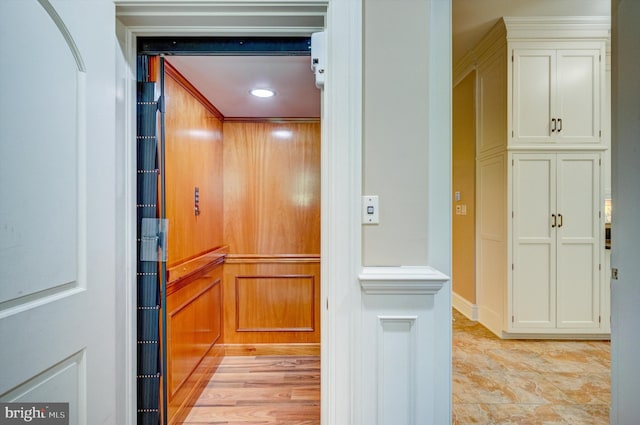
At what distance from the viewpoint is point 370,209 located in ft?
3.44

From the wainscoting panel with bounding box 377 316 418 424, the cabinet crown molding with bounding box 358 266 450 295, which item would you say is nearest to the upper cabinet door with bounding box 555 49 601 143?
the cabinet crown molding with bounding box 358 266 450 295

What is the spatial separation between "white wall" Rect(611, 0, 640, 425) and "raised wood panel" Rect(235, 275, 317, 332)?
2074 mm

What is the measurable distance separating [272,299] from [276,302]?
0.05 m

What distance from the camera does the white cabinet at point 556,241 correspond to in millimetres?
2846

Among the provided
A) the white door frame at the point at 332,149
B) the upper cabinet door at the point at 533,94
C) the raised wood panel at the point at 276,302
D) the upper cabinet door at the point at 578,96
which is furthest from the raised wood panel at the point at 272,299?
the upper cabinet door at the point at 578,96

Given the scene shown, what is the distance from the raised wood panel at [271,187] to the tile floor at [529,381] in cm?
160

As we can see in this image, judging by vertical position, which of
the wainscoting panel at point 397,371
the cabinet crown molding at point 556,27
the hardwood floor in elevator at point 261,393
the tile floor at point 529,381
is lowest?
the hardwood floor in elevator at point 261,393

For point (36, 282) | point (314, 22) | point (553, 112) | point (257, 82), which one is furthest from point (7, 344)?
point (553, 112)

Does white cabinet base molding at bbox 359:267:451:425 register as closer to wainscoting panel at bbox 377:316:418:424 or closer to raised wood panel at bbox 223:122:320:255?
wainscoting panel at bbox 377:316:418:424

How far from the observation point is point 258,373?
248 centimetres

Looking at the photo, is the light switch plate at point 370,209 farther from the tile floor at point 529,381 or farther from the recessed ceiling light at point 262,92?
the recessed ceiling light at point 262,92

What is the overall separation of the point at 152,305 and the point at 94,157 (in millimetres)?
623

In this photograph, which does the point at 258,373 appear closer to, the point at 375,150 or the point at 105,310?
the point at 105,310

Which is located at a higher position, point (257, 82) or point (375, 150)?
point (257, 82)
